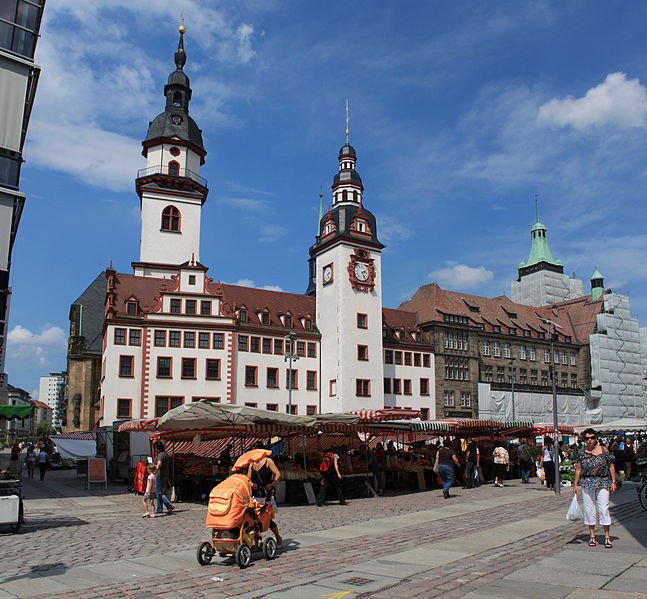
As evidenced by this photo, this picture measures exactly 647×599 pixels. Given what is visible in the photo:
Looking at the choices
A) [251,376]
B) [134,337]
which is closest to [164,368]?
[134,337]

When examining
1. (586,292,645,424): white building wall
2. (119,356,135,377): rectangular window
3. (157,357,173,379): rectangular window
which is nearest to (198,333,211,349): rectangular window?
(157,357,173,379): rectangular window

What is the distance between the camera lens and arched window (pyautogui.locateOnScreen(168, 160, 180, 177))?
211ft

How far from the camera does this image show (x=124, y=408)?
4947 cm

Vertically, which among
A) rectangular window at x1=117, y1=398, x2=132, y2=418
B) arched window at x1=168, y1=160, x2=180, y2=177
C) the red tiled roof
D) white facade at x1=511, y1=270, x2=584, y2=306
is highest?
arched window at x1=168, y1=160, x2=180, y2=177

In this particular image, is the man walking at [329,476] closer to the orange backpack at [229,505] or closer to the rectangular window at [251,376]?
the orange backpack at [229,505]

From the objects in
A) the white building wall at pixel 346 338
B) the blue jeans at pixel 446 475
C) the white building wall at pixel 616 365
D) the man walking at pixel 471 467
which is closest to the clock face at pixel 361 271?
the white building wall at pixel 346 338

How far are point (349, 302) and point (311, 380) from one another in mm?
7383

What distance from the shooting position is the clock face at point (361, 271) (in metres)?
59.0

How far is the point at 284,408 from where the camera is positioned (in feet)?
183

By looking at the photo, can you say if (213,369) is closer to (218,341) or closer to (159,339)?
(218,341)

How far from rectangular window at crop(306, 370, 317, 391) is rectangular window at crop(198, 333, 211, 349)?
990 cm

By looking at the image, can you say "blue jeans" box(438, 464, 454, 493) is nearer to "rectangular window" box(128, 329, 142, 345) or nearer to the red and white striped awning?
the red and white striped awning

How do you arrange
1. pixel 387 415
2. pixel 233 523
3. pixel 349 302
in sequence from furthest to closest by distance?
pixel 349 302 → pixel 387 415 → pixel 233 523

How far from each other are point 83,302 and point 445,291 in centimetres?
3745
